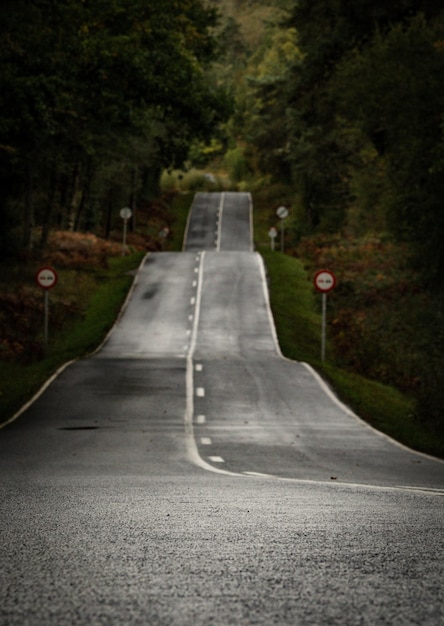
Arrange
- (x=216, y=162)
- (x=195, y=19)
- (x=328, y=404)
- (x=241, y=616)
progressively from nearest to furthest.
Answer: (x=241, y=616) → (x=328, y=404) → (x=195, y=19) → (x=216, y=162)

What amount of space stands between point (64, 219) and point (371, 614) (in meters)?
63.8

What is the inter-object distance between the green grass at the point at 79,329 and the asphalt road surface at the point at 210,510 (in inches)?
45.0

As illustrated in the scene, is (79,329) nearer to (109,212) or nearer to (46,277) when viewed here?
(46,277)

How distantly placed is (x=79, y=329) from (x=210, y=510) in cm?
3423

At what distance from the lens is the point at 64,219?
66062mm

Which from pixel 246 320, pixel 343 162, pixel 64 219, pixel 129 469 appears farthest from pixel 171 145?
pixel 129 469

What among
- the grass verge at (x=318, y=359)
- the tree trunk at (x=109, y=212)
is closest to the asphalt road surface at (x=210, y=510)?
the grass verge at (x=318, y=359)

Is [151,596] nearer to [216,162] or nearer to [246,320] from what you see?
[246,320]

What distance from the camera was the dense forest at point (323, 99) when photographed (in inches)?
1399

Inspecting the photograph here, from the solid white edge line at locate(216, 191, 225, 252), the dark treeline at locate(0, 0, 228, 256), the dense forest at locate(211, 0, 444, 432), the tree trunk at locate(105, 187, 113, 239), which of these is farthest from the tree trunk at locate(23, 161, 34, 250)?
the solid white edge line at locate(216, 191, 225, 252)

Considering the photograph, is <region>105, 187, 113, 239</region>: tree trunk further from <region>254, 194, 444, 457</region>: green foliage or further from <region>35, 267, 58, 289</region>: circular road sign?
<region>35, 267, 58, 289</region>: circular road sign

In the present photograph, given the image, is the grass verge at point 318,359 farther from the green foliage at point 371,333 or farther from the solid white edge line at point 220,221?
the solid white edge line at point 220,221

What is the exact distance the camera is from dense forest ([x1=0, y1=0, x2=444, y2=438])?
35.5 metres

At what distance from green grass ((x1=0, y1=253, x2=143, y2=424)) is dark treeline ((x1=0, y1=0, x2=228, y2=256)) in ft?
12.6
